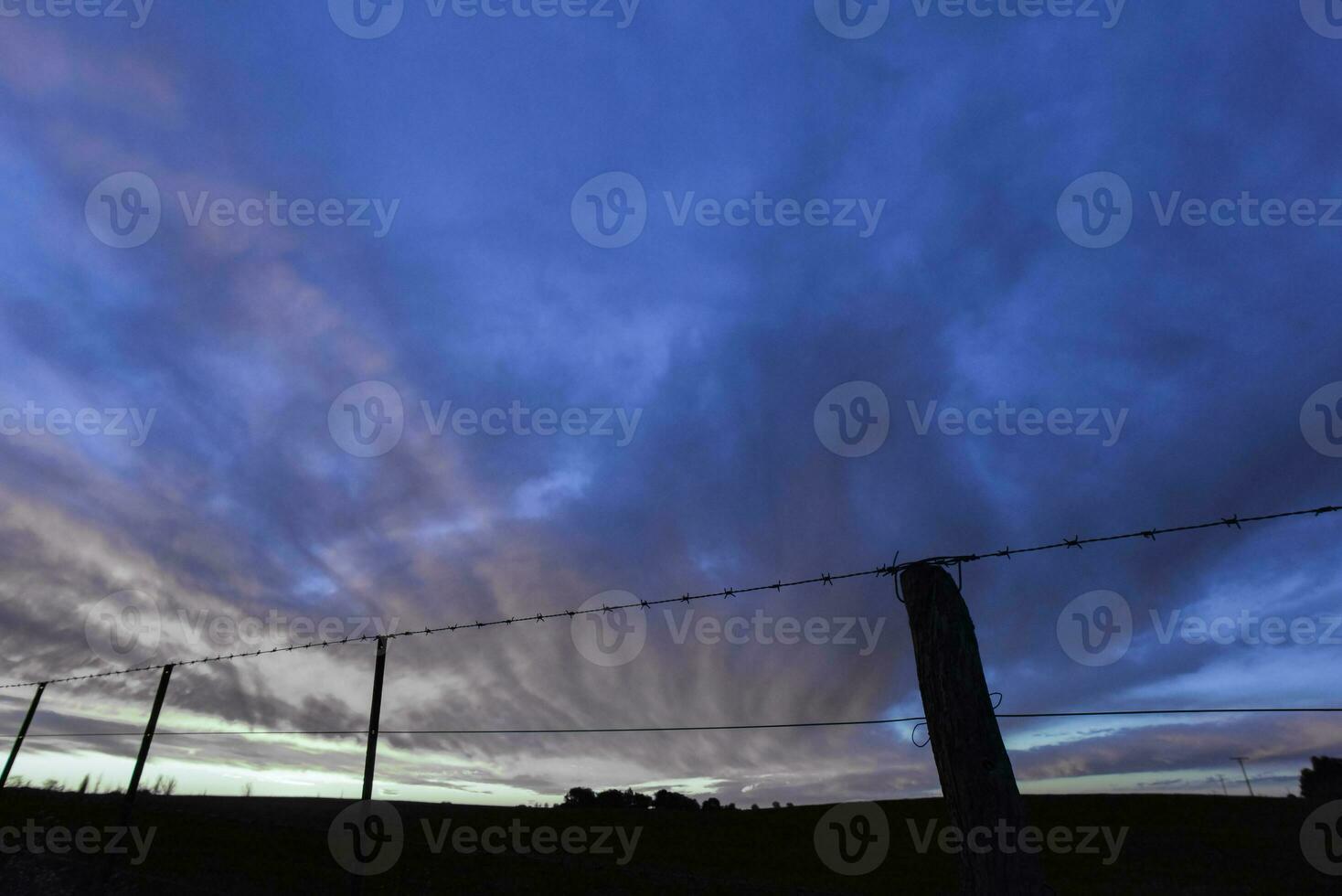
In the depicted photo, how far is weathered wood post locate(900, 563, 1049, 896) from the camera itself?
4.04 meters

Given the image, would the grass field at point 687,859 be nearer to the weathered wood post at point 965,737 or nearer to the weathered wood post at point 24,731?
the weathered wood post at point 24,731

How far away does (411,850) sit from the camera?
1891 cm

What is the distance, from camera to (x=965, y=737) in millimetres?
4352

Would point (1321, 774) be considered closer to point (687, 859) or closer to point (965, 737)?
point (687, 859)

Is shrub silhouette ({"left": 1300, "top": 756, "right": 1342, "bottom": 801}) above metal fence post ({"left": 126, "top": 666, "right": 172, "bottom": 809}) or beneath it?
above

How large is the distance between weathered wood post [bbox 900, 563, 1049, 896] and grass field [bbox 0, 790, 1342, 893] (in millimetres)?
14368

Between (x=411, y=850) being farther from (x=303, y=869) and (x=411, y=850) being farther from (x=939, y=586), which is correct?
(x=939, y=586)

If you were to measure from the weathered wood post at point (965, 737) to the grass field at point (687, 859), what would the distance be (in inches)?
566

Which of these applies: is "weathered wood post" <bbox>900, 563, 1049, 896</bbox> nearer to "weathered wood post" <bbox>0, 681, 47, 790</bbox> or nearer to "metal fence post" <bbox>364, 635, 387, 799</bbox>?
"metal fence post" <bbox>364, 635, 387, 799</bbox>

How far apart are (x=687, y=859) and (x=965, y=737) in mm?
21657

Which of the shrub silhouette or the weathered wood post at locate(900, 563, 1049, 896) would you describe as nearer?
the weathered wood post at locate(900, 563, 1049, 896)

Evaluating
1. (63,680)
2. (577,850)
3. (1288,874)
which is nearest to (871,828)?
(1288,874)

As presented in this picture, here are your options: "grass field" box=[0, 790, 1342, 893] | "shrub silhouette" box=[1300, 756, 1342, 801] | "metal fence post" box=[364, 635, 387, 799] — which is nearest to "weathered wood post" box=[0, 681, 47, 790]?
"grass field" box=[0, 790, 1342, 893]

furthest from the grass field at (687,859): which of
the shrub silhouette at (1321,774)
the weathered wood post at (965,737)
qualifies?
the shrub silhouette at (1321,774)
